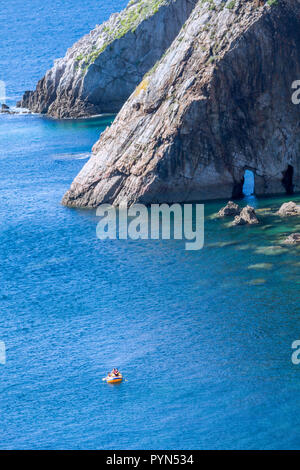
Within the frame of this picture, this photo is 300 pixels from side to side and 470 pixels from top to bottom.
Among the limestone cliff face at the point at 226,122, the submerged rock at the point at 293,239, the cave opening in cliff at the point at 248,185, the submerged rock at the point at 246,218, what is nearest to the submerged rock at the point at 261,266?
the submerged rock at the point at 293,239

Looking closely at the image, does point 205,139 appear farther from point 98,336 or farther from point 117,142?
point 98,336

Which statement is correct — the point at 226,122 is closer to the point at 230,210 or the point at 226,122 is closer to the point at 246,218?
the point at 230,210

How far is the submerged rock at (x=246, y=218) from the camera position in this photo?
102938 millimetres

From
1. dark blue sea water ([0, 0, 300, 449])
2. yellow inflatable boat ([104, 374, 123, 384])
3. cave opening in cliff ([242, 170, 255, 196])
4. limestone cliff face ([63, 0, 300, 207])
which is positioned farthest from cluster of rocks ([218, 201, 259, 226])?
yellow inflatable boat ([104, 374, 123, 384])

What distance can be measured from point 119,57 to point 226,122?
7978 cm

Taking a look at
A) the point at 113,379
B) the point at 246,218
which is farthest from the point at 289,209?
the point at 113,379

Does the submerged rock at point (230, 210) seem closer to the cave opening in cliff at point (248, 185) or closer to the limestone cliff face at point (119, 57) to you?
the cave opening in cliff at point (248, 185)

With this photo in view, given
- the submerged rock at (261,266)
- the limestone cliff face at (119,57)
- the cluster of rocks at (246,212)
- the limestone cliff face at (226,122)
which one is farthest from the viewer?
the limestone cliff face at (119,57)

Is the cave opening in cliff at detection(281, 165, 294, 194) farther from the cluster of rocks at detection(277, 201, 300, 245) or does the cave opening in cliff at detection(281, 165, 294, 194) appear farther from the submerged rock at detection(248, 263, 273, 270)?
the submerged rock at detection(248, 263, 273, 270)

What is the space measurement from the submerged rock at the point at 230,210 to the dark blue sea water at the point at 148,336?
6.00 feet

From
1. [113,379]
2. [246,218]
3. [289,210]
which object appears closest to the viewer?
[113,379]

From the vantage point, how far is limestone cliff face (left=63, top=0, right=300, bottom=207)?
11131 cm

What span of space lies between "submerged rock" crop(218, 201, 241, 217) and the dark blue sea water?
1.83 meters

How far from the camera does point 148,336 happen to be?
253ft
